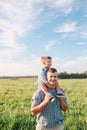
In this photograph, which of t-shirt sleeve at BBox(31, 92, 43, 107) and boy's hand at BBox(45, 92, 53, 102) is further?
t-shirt sleeve at BBox(31, 92, 43, 107)

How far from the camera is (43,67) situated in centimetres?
781

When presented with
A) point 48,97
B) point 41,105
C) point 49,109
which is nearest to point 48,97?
point 48,97

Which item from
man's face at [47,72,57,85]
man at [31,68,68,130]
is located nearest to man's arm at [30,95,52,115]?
man at [31,68,68,130]

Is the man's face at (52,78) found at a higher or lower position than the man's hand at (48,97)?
higher

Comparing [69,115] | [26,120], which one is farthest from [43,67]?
[69,115]

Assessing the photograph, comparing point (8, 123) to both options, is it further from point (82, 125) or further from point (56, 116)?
point (56, 116)

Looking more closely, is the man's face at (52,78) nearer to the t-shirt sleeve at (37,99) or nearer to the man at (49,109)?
the man at (49,109)

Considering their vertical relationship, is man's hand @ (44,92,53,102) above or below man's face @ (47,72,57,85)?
below

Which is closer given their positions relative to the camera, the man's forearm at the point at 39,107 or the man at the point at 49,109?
the man's forearm at the point at 39,107

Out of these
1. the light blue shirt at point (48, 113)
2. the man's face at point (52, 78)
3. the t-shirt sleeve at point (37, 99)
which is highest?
the man's face at point (52, 78)

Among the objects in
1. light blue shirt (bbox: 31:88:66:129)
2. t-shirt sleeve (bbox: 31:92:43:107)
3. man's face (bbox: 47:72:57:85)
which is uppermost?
man's face (bbox: 47:72:57:85)

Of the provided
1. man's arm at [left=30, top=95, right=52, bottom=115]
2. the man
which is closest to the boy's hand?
man's arm at [left=30, top=95, right=52, bottom=115]

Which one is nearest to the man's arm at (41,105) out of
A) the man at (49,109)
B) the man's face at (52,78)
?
the man at (49,109)

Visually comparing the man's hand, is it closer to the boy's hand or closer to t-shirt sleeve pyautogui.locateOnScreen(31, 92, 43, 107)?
the boy's hand
